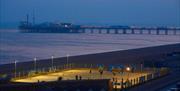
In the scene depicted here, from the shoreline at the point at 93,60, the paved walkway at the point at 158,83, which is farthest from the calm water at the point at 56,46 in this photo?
the paved walkway at the point at 158,83

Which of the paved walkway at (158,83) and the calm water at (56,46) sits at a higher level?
the paved walkway at (158,83)

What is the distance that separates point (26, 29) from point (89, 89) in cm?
8096

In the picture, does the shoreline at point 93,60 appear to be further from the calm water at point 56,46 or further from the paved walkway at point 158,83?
the paved walkway at point 158,83

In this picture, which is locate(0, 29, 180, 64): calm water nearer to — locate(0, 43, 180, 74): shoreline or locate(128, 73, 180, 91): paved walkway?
locate(0, 43, 180, 74): shoreline

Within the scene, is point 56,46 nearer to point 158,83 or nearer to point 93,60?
point 93,60

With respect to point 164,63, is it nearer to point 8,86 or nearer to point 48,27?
point 8,86

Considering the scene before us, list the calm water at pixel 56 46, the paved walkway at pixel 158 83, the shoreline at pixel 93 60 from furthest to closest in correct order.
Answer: the calm water at pixel 56 46 < the shoreline at pixel 93 60 < the paved walkway at pixel 158 83

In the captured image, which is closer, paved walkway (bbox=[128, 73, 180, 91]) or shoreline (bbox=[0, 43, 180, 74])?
paved walkway (bbox=[128, 73, 180, 91])

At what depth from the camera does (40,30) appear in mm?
90000

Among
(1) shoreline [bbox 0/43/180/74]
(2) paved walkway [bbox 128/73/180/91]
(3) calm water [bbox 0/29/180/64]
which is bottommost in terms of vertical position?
(3) calm water [bbox 0/29/180/64]

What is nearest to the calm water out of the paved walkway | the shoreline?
A: the shoreline

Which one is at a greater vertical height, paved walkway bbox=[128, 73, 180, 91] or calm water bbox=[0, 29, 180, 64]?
paved walkway bbox=[128, 73, 180, 91]

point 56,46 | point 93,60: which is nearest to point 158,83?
point 93,60

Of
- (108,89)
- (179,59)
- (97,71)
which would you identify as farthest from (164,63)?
(108,89)
